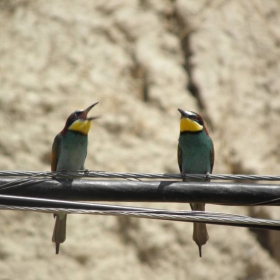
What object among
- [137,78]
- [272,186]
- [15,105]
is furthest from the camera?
[137,78]

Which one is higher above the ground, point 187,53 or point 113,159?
point 187,53

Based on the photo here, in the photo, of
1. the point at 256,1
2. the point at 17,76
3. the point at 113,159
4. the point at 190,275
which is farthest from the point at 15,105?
the point at 256,1

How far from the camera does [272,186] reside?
2.54 metres

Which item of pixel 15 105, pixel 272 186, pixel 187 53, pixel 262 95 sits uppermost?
pixel 187 53

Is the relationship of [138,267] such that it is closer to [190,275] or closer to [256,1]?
[190,275]

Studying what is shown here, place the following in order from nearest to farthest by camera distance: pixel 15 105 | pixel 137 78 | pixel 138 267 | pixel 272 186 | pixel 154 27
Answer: pixel 272 186 < pixel 138 267 < pixel 15 105 < pixel 137 78 < pixel 154 27

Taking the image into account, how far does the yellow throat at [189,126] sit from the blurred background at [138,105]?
6.51 ft

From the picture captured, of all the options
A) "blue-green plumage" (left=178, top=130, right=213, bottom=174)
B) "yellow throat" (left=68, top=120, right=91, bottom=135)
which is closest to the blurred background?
"yellow throat" (left=68, top=120, right=91, bottom=135)

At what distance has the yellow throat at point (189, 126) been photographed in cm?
407

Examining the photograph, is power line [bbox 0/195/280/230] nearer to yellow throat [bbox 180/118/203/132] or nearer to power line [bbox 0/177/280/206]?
power line [bbox 0/177/280/206]

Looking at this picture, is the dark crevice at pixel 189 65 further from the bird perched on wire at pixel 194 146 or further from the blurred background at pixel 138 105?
the bird perched on wire at pixel 194 146

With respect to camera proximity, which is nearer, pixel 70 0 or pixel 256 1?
pixel 70 0

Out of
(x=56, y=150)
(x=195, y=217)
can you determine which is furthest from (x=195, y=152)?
(x=195, y=217)

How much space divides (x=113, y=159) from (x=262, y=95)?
81.6 inches
